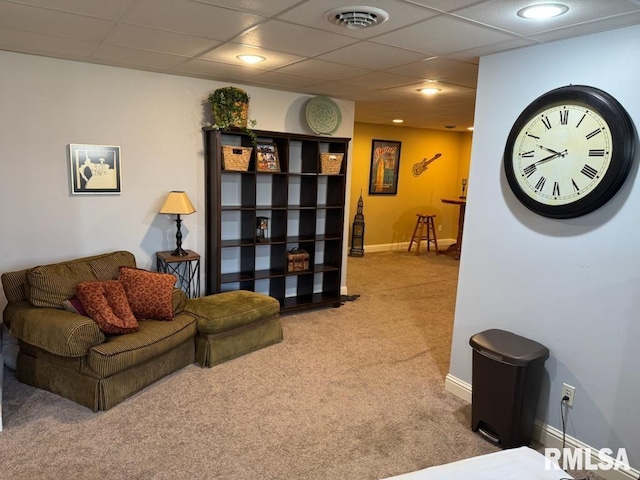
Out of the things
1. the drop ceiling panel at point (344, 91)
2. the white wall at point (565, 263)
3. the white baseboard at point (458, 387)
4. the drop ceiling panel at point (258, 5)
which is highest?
the drop ceiling panel at point (344, 91)

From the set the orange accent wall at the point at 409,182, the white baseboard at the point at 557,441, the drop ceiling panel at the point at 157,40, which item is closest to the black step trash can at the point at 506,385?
the white baseboard at the point at 557,441

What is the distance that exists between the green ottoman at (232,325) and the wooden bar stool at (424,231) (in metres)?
4.92

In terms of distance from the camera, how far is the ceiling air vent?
206 cm

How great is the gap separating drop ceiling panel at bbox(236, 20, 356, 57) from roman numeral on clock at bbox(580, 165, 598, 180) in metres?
1.42

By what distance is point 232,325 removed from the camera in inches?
137

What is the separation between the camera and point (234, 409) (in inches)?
112

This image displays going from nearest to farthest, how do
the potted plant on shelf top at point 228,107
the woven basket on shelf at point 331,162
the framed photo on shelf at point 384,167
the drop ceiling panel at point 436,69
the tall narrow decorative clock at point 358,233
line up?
the drop ceiling panel at point 436,69 → the potted plant on shelf top at point 228,107 → the woven basket on shelf at point 331,162 → the tall narrow decorative clock at point 358,233 → the framed photo on shelf at point 384,167

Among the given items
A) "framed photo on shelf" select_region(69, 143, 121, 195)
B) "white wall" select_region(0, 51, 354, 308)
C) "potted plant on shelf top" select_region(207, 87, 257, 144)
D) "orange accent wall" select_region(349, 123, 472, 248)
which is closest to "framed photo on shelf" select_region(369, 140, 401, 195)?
"orange accent wall" select_region(349, 123, 472, 248)

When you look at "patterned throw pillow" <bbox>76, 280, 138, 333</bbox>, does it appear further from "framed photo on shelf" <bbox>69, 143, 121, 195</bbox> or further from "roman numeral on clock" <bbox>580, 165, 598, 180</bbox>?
"roman numeral on clock" <bbox>580, 165, 598, 180</bbox>

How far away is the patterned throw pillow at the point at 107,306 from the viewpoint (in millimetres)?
2875

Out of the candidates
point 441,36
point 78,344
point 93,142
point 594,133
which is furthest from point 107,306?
point 594,133

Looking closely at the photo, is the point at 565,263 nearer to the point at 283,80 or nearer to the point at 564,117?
the point at 564,117

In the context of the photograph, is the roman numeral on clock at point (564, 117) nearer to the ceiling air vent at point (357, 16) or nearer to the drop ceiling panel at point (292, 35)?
the drop ceiling panel at point (292, 35)

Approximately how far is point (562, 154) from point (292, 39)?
1.62 m
